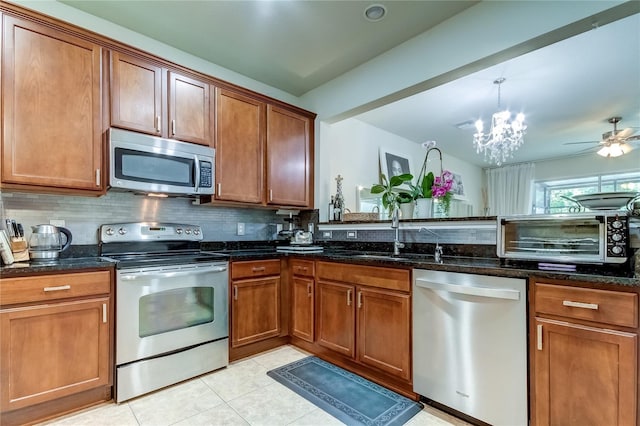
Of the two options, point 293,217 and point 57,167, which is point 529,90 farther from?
point 57,167

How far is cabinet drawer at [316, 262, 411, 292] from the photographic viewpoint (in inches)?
78.3

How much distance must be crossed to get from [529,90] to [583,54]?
2.36 ft

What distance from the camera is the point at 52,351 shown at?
1702 millimetres

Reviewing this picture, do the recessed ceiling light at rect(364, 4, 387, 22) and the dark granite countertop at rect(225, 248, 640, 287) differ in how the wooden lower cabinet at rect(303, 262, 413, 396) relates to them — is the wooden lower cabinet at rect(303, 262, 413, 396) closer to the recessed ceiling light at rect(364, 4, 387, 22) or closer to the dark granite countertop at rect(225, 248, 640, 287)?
the dark granite countertop at rect(225, 248, 640, 287)

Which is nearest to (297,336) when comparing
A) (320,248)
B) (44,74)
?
(320,248)

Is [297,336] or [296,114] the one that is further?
[296,114]

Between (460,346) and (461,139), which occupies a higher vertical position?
(461,139)

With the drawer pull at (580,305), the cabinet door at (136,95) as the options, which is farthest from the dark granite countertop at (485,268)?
the cabinet door at (136,95)

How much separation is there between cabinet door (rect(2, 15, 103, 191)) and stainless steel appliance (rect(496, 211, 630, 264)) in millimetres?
2677

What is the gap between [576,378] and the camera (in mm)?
1356

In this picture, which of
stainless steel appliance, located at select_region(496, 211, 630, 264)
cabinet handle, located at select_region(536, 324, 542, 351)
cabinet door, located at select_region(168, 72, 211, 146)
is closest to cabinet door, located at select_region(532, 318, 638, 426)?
cabinet handle, located at select_region(536, 324, 542, 351)

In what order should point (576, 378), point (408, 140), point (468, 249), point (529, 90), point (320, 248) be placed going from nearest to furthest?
point (576, 378)
point (468, 249)
point (320, 248)
point (529, 90)
point (408, 140)

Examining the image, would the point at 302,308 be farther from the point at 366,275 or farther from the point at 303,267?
the point at 366,275

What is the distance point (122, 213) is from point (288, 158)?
1.55m
